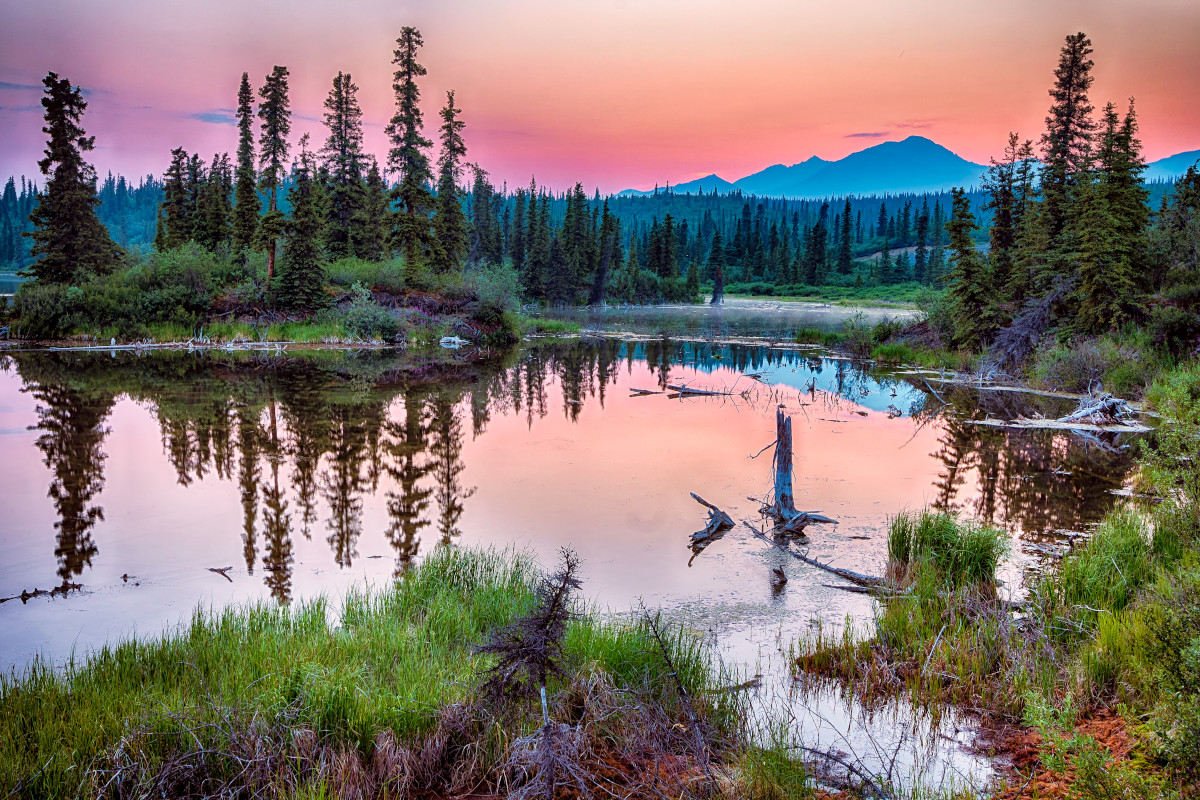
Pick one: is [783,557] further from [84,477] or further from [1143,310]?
[1143,310]

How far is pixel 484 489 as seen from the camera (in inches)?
507

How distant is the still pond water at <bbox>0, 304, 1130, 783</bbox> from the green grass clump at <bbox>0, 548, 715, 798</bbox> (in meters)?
1.33

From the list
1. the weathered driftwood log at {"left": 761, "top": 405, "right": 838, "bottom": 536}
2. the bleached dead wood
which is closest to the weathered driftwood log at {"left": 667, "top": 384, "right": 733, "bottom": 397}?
the bleached dead wood

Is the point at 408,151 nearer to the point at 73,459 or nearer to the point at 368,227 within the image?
the point at 368,227

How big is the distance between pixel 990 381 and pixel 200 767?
2786 centimetres

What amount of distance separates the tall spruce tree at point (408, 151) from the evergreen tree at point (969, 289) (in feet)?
91.2

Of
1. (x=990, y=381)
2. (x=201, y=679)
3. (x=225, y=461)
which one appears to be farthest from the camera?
(x=990, y=381)

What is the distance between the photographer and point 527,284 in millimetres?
75688

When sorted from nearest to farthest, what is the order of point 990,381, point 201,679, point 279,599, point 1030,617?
point 201,679 → point 1030,617 → point 279,599 → point 990,381

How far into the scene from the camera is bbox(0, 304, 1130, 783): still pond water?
7.79m

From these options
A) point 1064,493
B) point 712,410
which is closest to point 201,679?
point 1064,493

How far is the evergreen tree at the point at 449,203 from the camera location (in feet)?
152

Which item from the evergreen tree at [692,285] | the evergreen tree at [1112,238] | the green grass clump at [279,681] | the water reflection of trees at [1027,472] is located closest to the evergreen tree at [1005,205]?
the evergreen tree at [1112,238]

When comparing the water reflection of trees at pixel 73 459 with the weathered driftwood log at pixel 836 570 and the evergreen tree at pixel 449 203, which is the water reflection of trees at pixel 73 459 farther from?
the evergreen tree at pixel 449 203
